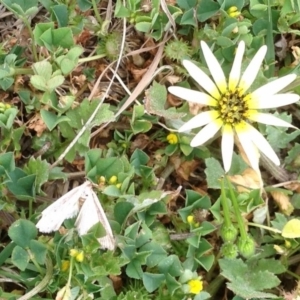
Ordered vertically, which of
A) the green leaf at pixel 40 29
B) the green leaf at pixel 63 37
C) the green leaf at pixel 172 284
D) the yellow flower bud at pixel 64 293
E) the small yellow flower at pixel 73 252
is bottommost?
the green leaf at pixel 172 284

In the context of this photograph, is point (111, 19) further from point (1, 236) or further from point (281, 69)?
point (1, 236)

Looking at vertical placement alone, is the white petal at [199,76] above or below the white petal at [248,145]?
above

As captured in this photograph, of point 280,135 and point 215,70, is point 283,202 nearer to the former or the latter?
point 280,135

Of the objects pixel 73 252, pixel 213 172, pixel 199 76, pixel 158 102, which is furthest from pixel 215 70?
pixel 73 252

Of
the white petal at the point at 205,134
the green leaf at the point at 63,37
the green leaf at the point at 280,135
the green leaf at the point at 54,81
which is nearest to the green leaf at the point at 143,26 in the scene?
the green leaf at the point at 63,37

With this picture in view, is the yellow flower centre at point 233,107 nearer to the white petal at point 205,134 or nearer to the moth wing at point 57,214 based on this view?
the white petal at point 205,134

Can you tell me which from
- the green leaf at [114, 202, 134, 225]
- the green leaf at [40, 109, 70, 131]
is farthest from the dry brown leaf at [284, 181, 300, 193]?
the green leaf at [40, 109, 70, 131]
